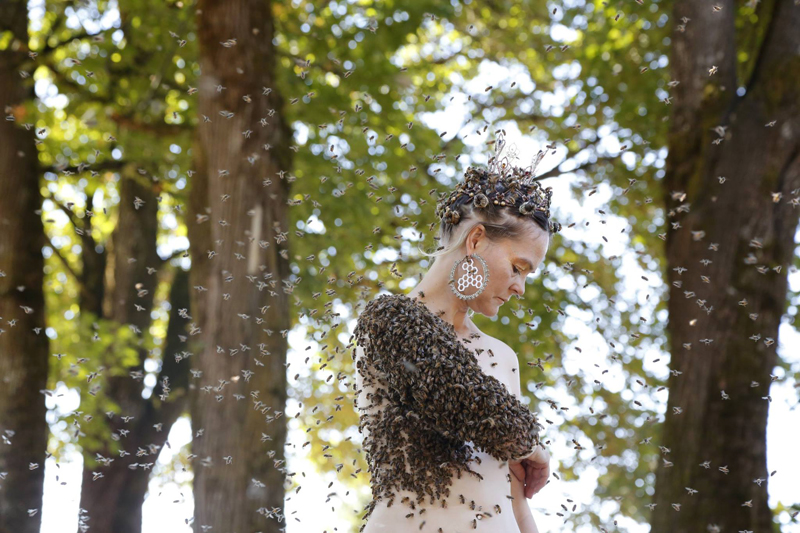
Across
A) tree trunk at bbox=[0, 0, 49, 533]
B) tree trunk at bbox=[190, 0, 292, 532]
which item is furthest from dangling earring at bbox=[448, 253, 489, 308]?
tree trunk at bbox=[0, 0, 49, 533]

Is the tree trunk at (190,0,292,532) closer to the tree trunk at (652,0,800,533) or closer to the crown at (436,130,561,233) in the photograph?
the tree trunk at (652,0,800,533)

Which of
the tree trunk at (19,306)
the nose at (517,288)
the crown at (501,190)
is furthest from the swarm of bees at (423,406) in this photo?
the tree trunk at (19,306)

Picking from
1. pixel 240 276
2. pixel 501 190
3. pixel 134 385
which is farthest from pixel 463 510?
pixel 134 385

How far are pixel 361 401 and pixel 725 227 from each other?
4.05 m

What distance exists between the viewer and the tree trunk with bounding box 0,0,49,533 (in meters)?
7.59

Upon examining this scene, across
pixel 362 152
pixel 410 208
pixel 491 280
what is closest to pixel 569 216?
pixel 410 208

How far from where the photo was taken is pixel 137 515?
1102 centimetres

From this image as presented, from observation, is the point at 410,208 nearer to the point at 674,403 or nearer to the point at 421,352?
the point at 674,403

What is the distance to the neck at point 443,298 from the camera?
3156mm

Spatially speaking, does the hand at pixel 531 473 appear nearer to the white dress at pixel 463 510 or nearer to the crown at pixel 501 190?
the white dress at pixel 463 510

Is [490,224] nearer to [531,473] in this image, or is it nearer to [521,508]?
[531,473]

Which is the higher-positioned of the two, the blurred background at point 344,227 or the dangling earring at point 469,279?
the blurred background at point 344,227

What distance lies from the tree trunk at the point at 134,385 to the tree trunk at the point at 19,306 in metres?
Answer: 2.02

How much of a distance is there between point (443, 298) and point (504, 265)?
25cm
